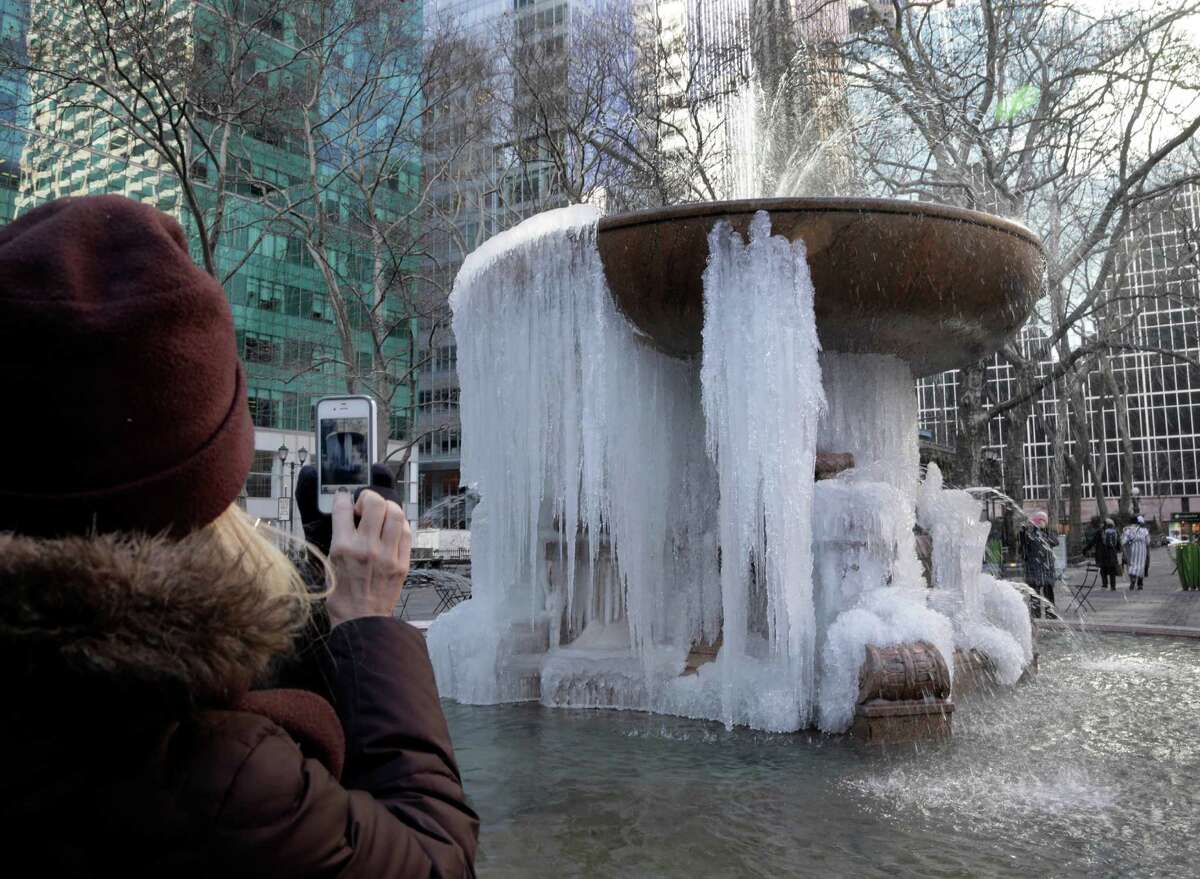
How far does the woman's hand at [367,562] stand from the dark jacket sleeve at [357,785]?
0.17 feet

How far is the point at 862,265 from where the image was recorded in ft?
21.4

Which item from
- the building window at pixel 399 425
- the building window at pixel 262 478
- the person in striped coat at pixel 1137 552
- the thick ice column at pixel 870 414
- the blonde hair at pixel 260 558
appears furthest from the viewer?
the building window at pixel 399 425

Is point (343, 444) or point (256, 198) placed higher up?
point (256, 198)

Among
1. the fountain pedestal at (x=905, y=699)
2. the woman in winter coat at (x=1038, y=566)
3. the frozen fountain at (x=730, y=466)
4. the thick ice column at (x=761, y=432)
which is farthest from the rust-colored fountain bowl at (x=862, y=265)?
the woman in winter coat at (x=1038, y=566)

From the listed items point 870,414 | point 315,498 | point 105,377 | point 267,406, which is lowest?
point 315,498

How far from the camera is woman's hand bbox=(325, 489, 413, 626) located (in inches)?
50.7

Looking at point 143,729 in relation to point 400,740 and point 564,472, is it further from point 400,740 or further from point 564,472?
point 564,472

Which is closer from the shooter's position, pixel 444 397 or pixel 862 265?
pixel 862 265

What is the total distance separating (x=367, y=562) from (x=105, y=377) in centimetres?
45

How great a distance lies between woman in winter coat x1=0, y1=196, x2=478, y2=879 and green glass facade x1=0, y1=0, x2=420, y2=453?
14473 mm

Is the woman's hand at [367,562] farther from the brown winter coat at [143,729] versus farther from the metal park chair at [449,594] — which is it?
the metal park chair at [449,594]

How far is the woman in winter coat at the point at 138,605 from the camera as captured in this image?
902 mm

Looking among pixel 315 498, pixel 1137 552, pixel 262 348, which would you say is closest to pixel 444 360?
pixel 262 348

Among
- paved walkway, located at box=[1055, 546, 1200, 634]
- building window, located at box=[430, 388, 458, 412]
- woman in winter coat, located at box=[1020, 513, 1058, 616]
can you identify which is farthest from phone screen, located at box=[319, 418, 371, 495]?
building window, located at box=[430, 388, 458, 412]
